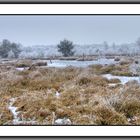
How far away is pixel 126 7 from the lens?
126 inches

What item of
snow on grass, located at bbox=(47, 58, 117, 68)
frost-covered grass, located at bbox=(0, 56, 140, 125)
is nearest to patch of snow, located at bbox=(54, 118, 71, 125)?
frost-covered grass, located at bbox=(0, 56, 140, 125)

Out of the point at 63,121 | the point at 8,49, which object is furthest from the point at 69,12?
the point at 63,121

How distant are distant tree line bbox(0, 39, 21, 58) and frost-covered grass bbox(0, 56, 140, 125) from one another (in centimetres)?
10

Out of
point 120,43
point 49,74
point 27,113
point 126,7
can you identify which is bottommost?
point 27,113

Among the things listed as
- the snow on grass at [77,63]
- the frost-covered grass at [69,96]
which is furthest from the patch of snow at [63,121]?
the snow on grass at [77,63]

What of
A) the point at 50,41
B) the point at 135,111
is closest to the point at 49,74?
the point at 50,41

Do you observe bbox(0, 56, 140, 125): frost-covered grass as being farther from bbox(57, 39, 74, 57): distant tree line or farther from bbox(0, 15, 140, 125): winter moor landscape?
bbox(57, 39, 74, 57): distant tree line

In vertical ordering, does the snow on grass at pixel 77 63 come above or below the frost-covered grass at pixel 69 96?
above

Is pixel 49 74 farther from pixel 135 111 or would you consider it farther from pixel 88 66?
pixel 135 111

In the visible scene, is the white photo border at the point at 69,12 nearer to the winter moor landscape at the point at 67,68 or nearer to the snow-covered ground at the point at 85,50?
the winter moor landscape at the point at 67,68

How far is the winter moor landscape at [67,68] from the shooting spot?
3.19 meters

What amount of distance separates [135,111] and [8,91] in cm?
91

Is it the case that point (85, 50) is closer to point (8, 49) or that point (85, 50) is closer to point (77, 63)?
point (77, 63)

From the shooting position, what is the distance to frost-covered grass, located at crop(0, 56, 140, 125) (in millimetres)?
3172
